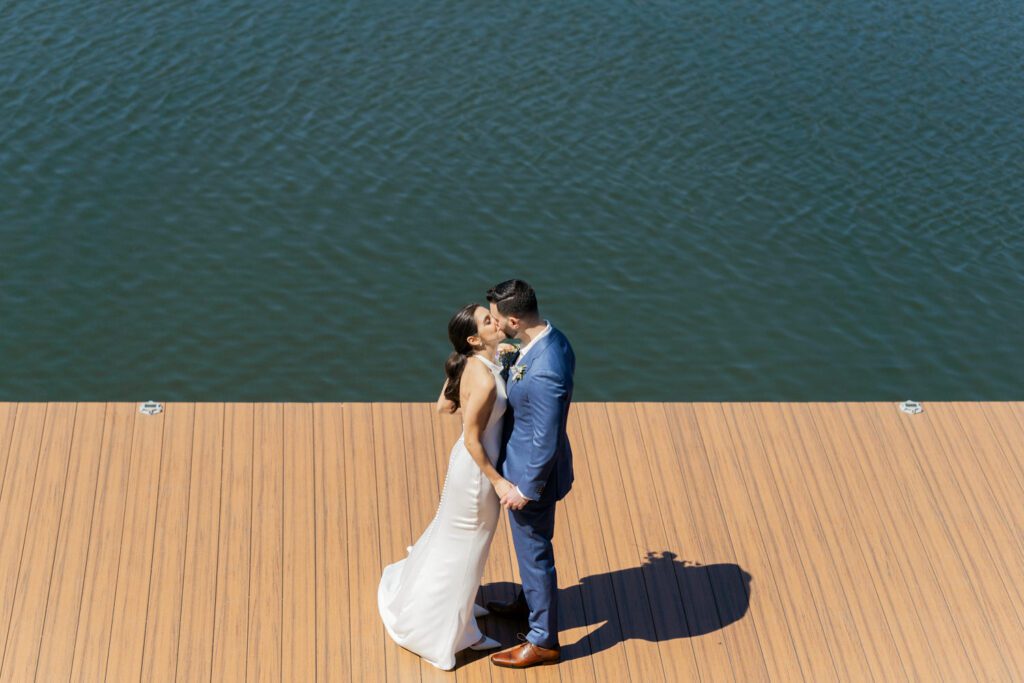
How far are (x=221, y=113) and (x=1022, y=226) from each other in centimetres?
794

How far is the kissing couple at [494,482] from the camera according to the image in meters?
4.80

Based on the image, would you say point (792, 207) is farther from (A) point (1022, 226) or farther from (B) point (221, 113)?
(B) point (221, 113)

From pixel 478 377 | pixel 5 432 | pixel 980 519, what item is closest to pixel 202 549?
pixel 5 432

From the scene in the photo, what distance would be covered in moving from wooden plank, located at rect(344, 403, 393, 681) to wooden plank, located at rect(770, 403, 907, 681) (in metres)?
2.07

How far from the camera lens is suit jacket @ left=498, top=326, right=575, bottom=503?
475cm

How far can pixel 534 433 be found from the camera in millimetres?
4820

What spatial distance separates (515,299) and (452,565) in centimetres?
119

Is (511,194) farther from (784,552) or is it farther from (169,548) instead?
(169,548)

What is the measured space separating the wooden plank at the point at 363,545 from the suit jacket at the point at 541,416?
3.58ft

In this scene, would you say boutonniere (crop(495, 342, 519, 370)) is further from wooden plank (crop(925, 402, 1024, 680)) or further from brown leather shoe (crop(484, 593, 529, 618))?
wooden plank (crop(925, 402, 1024, 680))

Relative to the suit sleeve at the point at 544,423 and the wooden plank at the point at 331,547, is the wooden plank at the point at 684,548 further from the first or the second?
the wooden plank at the point at 331,547

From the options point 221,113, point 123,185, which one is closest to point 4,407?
point 123,185

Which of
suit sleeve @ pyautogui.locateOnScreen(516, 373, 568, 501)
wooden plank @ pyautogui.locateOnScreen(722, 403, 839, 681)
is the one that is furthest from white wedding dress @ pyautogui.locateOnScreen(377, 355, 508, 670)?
wooden plank @ pyautogui.locateOnScreen(722, 403, 839, 681)

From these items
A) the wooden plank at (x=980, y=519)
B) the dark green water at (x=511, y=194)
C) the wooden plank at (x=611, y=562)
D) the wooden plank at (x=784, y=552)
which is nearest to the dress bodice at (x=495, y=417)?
the wooden plank at (x=611, y=562)
